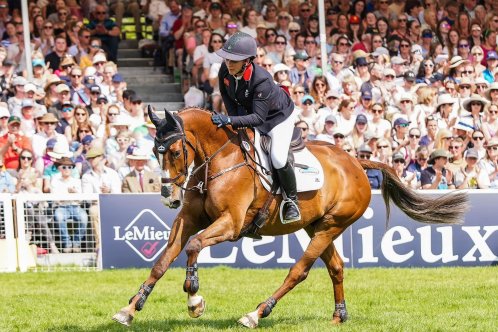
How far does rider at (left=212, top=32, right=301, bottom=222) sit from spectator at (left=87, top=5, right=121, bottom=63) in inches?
432

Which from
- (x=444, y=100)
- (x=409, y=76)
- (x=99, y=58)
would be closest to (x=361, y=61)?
(x=409, y=76)

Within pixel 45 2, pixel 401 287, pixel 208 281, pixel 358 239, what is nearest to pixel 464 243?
pixel 358 239

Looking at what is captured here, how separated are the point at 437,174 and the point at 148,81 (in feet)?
22.3

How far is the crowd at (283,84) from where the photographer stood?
16.5 metres

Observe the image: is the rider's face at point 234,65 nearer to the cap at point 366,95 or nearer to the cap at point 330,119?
the cap at point 330,119

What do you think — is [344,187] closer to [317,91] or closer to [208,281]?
[208,281]

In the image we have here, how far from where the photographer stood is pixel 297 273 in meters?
10.5

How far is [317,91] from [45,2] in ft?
18.0

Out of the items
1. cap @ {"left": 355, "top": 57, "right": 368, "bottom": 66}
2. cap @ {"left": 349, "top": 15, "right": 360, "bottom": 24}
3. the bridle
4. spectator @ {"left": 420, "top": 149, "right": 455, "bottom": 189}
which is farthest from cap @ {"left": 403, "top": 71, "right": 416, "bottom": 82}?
the bridle

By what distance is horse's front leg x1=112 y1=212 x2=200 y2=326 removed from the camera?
9477 mm

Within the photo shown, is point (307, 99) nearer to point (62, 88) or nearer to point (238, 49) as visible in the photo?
point (62, 88)

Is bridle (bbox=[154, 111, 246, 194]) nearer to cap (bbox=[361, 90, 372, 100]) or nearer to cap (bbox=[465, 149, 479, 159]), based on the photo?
cap (bbox=[465, 149, 479, 159])

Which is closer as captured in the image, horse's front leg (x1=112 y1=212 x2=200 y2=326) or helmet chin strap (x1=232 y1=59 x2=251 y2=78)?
horse's front leg (x1=112 y1=212 x2=200 y2=326)

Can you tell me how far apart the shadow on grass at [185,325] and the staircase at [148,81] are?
996 cm
